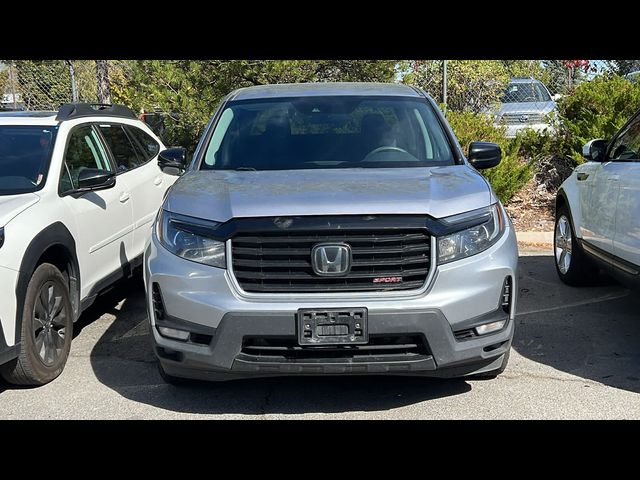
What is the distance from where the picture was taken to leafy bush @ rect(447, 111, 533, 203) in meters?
9.47

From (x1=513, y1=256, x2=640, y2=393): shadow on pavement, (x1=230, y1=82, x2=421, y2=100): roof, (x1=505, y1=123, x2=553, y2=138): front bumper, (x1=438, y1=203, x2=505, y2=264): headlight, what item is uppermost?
(x1=230, y1=82, x2=421, y2=100): roof

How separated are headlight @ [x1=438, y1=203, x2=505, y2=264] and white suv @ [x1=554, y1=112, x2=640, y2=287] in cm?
147

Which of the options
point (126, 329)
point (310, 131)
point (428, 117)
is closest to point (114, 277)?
point (126, 329)

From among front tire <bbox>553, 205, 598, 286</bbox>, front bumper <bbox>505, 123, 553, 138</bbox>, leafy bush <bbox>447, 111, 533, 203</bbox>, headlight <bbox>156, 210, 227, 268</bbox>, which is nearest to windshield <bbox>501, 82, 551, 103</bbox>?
front bumper <bbox>505, 123, 553, 138</bbox>

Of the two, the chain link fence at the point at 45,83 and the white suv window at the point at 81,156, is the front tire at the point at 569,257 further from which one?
the chain link fence at the point at 45,83

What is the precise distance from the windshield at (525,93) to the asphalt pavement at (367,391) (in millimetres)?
7353

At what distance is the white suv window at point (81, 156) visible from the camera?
5195 mm

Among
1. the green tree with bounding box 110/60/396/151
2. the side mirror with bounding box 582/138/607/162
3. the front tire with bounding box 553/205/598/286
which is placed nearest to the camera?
the side mirror with bounding box 582/138/607/162

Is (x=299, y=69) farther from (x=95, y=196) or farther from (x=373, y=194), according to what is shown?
(x=373, y=194)

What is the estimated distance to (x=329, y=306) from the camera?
3.63 metres

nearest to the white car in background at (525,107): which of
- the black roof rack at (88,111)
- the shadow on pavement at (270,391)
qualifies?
the black roof rack at (88,111)

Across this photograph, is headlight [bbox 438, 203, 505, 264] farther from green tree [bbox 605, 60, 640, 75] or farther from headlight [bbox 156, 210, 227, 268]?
green tree [bbox 605, 60, 640, 75]

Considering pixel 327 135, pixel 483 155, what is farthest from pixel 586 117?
pixel 327 135

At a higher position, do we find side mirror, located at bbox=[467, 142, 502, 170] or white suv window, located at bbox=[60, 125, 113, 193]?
side mirror, located at bbox=[467, 142, 502, 170]
